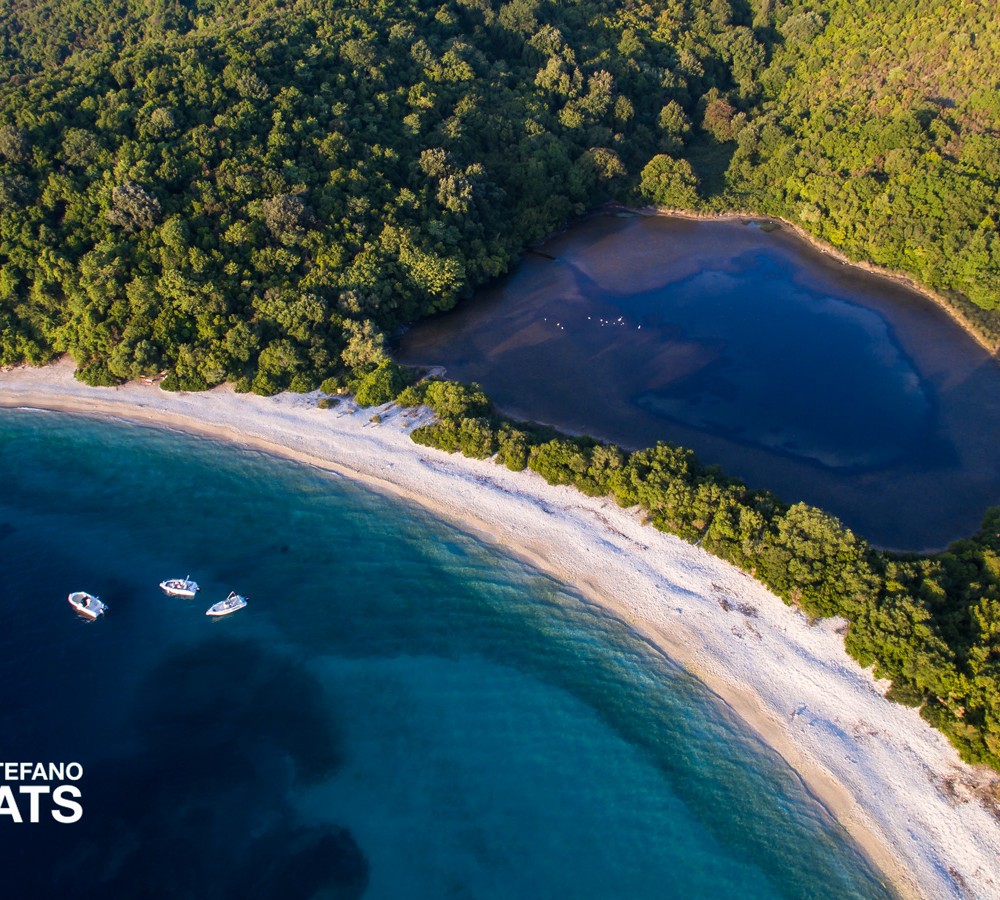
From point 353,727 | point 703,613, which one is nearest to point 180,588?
point 353,727

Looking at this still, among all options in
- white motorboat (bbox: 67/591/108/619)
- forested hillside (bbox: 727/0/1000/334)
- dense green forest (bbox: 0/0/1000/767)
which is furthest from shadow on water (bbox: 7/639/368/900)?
forested hillside (bbox: 727/0/1000/334)

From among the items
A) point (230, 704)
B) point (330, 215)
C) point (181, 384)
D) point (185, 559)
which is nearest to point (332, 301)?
point (330, 215)

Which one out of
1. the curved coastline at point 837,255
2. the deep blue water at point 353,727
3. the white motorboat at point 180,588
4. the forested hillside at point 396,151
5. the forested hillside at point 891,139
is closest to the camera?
the deep blue water at point 353,727

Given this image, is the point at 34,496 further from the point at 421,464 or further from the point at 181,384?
the point at 421,464

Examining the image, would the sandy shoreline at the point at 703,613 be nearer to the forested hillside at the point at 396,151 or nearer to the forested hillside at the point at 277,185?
the forested hillside at the point at 277,185

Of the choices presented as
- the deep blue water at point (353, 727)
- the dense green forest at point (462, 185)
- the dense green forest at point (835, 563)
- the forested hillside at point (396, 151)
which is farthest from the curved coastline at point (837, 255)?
the deep blue water at point (353, 727)
